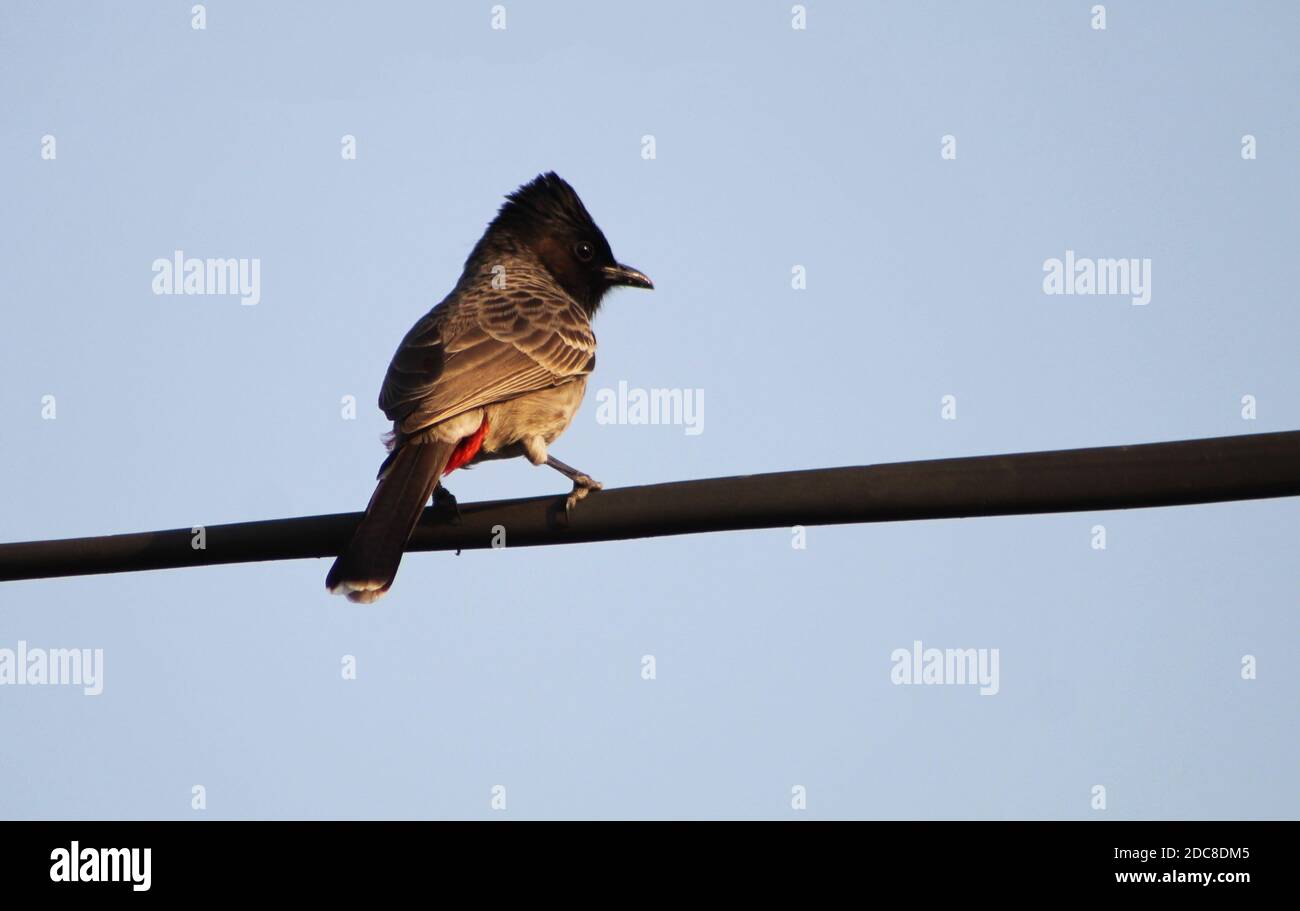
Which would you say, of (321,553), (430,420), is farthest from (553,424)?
(321,553)

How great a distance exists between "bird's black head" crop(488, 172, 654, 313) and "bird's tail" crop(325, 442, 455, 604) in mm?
3128

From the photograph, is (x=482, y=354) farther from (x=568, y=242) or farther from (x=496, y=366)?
(x=568, y=242)

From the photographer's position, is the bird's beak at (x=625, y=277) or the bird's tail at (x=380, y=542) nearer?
the bird's tail at (x=380, y=542)

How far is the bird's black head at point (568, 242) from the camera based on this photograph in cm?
823

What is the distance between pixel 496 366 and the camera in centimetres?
627

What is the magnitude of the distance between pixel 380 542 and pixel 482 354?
1666 mm

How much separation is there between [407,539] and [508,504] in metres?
0.54

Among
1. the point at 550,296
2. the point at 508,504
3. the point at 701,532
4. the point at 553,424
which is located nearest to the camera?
the point at 701,532

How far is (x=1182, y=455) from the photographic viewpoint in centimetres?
328

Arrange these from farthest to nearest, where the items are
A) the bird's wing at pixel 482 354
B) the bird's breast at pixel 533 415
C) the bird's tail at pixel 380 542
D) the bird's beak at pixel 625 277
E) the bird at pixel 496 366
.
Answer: the bird's beak at pixel 625 277 → the bird's breast at pixel 533 415 → the bird's wing at pixel 482 354 → the bird at pixel 496 366 → the bird's tail at pixel 380 542

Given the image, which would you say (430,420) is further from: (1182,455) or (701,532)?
(1182,455)

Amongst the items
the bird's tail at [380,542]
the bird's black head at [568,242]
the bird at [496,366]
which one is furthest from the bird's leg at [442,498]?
the bird's black head at [568,242]

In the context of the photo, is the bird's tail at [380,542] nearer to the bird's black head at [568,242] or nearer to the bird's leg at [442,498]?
the bird's leg at [442,498]

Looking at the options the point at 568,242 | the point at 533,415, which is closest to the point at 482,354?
the point at 533,415
